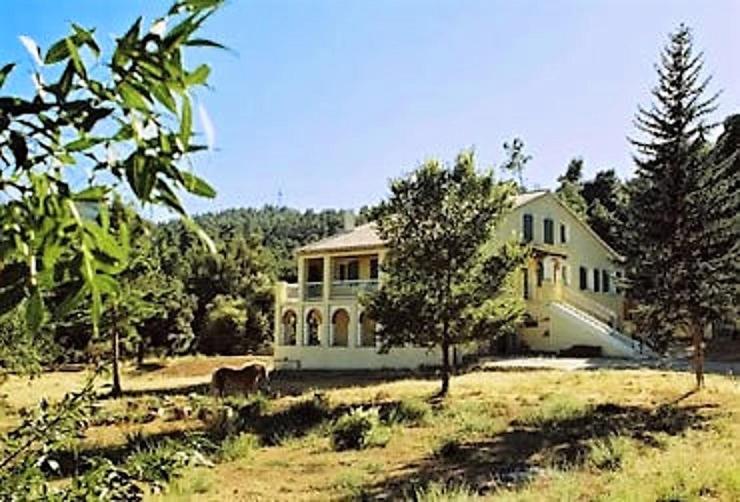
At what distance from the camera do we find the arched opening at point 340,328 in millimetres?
35906

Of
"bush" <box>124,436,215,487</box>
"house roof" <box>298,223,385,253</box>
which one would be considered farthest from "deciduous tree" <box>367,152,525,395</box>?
"bush" <box>124,436,215,487</box>

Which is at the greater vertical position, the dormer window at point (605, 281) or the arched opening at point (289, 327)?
the dormer window at point (605, 281)

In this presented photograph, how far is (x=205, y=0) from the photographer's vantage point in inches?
39.6

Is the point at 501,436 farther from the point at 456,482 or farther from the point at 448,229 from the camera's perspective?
the point at 448,229

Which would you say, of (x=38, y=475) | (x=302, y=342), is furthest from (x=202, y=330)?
(x=38, y=475)

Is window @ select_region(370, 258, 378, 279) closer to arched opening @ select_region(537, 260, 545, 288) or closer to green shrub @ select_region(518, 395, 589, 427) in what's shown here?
arched opening @ select_region(537, 260, 545, 288)

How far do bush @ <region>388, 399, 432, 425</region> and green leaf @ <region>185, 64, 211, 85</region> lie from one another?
17.1 metres

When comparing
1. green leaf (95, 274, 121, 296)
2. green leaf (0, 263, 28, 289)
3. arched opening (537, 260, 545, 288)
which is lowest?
green leaf (95, 274, 121, 296)

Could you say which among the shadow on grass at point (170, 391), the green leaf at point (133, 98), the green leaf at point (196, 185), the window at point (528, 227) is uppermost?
the window at point (528, 227)

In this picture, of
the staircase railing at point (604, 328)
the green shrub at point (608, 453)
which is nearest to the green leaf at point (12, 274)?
the green shrub at point (608, 453)

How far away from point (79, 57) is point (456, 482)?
11.9 metres

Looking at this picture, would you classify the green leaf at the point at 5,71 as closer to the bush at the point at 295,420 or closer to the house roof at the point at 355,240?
the bush at the point at 295,420

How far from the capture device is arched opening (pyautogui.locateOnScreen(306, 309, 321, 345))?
35812 mm

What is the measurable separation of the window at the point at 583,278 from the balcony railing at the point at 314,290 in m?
12.9
